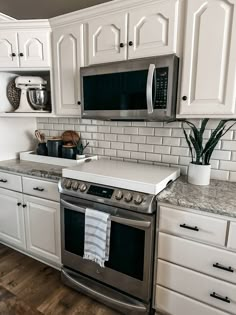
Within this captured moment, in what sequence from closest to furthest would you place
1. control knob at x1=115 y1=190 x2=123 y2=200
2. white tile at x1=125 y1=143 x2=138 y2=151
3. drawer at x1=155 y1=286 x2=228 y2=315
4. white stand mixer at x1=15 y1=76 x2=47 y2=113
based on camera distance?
1. drawer at x1=155 y1=286 x2=228 y2=315
2. control knob at x1=115 y1=190 x2=123 y2=200
3. white tile at x1=125 y1=143 x2=138 y2=151
4. white stand mixer at x1=15 y1=76 x2=47 y2=113

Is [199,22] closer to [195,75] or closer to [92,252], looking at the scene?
[195,75]

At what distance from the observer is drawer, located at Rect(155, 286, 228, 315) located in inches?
51.7

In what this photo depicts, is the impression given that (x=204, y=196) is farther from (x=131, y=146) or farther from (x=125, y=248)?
(x=131, y=146)

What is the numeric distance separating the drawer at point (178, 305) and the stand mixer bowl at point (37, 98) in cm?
196

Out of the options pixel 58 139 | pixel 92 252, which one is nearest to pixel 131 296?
pixel 92 252

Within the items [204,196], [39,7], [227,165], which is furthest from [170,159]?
[39,7]

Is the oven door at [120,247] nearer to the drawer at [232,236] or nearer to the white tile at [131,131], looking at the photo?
the drawer at [232,236]

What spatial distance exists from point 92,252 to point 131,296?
1.35 feet

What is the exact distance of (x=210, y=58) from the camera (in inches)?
54.6

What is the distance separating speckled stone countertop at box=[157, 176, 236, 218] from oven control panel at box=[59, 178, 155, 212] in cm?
12

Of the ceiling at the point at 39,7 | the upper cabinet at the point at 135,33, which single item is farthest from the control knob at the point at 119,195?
the ceiling at the point at 39,7

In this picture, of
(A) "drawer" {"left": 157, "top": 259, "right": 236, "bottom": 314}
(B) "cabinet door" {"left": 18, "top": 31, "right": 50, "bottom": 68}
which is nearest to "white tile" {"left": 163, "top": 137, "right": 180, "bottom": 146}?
(A) "drawer" {"left": 157, "top": 259, "right": 236, "bottom": 314}

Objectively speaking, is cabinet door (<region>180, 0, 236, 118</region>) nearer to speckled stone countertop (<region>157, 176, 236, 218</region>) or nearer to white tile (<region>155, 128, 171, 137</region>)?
white tile (<region>155, 128, 171, 137</region>)

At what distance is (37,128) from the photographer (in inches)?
107
